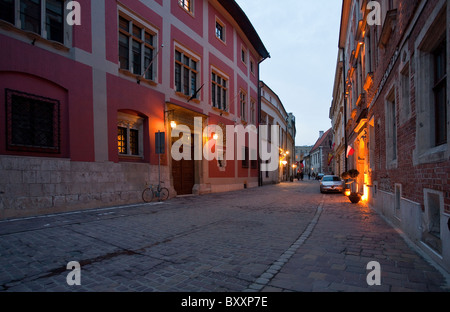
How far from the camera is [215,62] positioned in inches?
745

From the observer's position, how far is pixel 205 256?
4.48 metres

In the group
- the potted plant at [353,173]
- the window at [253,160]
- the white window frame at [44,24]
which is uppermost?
the white window frame at [44,24]

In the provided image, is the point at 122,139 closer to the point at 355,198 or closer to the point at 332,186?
the point at 355,198

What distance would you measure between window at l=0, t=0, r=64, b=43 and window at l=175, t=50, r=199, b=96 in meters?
6.54

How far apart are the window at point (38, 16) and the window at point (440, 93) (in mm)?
10399

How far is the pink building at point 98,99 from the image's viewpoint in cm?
796

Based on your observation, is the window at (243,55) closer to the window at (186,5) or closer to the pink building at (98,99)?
the pink building at (98,99)

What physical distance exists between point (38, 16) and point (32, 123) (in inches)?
138

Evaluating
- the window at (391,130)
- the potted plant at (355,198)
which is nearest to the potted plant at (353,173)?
the potted plant at (355,198)

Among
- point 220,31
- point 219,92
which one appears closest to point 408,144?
point 219,92

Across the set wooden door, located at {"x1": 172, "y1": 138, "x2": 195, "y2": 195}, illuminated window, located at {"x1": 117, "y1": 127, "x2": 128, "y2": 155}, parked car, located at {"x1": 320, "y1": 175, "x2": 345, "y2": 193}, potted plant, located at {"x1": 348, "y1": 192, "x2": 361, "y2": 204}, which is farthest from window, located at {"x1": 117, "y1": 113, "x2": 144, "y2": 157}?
parked car, located at {"x1": 320, "y1": 175, "x2": 345, "y2": 193}

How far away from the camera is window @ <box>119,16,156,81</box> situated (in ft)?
39.2

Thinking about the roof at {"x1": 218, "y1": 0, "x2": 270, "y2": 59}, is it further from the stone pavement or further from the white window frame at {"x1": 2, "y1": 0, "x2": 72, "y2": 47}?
the stone pavement
